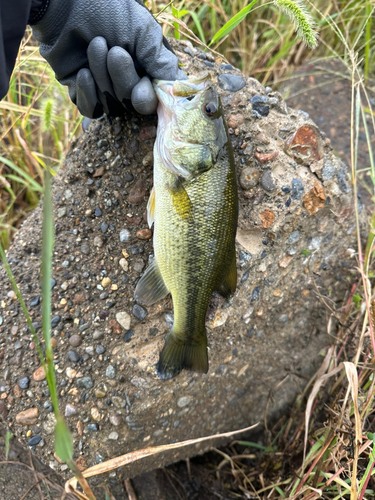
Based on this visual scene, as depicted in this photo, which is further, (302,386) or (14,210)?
(14,210)

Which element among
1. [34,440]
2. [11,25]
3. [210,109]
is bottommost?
[34,440]

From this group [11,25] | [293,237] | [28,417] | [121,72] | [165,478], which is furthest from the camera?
[165,478]

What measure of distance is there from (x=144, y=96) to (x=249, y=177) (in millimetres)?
756

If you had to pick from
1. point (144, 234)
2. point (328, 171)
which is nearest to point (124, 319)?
point (144, 234)

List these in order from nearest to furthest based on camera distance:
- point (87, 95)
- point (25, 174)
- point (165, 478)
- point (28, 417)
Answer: point (87, 95)
point (28, 417)
point (165, 478)
point (25, 174)

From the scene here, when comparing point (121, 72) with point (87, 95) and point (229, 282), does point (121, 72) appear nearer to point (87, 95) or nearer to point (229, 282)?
point (87, 95)

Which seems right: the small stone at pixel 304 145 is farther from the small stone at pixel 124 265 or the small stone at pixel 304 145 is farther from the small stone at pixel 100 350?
the small stone at pixel 100 350

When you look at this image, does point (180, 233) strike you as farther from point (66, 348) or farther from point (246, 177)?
point (66, 348)

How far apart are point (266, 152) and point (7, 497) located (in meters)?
2.58

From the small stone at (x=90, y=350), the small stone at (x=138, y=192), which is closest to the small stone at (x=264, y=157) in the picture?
the small stone at (x=138, y=192)

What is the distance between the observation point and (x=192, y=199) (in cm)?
201

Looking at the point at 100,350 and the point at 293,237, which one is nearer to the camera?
the point at 100,350

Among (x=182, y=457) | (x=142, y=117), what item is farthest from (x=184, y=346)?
(x=142, y=117)

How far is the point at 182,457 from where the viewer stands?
8.66ft
